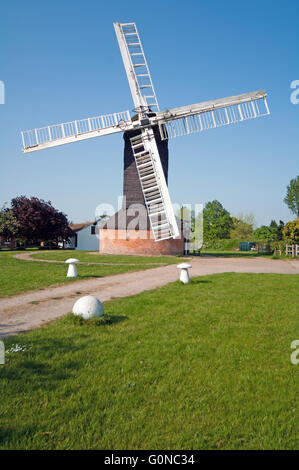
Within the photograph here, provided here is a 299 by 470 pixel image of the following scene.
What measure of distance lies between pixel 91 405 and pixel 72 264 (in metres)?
9.87

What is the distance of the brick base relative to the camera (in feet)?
84.1

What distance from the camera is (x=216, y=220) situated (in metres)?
77.0

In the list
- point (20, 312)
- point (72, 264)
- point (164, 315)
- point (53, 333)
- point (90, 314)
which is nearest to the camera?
point (53, 333)

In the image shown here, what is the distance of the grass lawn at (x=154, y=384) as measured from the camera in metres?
3.05

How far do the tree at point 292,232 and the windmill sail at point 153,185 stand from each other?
1404cm

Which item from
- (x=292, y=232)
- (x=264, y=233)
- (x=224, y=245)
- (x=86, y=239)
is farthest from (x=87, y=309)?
(x=264, y=233)

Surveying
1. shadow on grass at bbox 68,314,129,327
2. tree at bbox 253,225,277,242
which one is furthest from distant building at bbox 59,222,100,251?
shadow on grass at bbox 68,314,129,327

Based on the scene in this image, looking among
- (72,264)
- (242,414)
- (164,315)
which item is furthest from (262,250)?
(242,414)

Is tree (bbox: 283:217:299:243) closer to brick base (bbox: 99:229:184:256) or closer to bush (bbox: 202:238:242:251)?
brick base (bbox: 99:229:184:256)

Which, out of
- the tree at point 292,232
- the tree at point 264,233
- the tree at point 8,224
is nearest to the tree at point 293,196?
the tree at point 264,233

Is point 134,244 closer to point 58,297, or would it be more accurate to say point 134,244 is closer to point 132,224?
point 132,224
